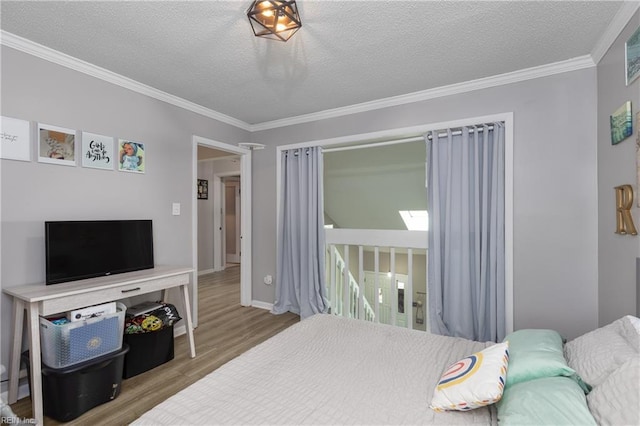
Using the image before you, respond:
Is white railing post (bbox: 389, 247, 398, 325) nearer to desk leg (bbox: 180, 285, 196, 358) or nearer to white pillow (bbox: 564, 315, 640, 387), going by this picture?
white pillow (bbox: 564, 315, 640, 387)

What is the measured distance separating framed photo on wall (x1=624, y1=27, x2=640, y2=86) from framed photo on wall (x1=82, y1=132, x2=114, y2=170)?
12.0 ft

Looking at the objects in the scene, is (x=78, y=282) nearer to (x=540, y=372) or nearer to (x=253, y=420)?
(x=253, y=420)

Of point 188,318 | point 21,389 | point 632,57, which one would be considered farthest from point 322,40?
point 21,389

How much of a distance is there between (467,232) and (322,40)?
2.00m

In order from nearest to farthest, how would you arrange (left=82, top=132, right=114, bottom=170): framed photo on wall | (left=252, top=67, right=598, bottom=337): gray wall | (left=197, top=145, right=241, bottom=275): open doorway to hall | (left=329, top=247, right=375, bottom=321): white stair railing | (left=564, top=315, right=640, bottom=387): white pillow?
(left=564, top=315, right=640, bottom=387): white pillow → (left=252, top=67, right=598, bottom=337): gray wall → (left=82, top=132, right=114, bottom=170): framed photo on wall → (left=329, top=247, right=375, bottom=321): white stair railing → (left=197, top=145, right=241, bottom=275): open doorway to hall

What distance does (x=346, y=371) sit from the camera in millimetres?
1383

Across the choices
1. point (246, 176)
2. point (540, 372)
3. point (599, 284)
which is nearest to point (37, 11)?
point (246, 176)

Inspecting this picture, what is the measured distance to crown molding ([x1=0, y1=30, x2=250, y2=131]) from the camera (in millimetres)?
2025

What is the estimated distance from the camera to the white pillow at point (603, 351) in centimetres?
102

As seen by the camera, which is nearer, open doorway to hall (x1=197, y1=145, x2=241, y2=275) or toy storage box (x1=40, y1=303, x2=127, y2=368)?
toy storage box (x1=40, y1=303, x2=127, y2=368)

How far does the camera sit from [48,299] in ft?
5.92

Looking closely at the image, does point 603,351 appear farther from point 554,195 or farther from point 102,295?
point 102,295

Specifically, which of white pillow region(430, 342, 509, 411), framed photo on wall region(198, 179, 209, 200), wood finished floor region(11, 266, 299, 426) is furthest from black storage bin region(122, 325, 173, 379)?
framed photo on wall region(198, 179, 209, 200)

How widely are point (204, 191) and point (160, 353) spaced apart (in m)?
4.36
